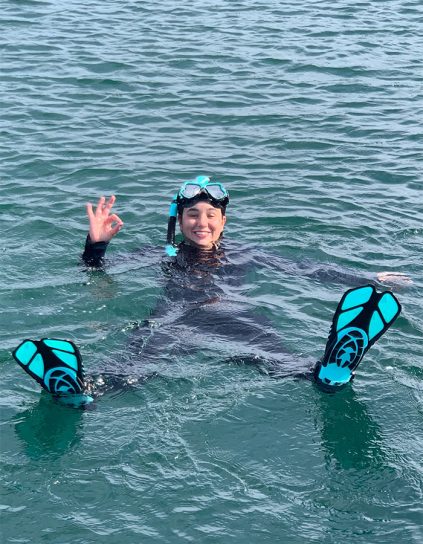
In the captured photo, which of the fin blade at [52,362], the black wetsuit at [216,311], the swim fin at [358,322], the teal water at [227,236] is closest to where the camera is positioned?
the teal water at [227,236]

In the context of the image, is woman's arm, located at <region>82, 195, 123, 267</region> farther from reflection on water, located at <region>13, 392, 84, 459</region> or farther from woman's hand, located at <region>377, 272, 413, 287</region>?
woman's hand, located at <region>377, 272, 413, 287</region>

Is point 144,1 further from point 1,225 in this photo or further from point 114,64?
point 1,225

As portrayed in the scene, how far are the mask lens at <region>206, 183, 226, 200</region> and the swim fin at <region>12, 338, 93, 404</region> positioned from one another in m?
3.29

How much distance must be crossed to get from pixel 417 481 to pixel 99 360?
2888 mm

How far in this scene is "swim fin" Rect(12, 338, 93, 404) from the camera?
257 inches

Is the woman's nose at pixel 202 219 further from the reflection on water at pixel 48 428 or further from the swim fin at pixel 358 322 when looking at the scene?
the reflection on water at pixel 48 428

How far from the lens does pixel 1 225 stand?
10.6 m

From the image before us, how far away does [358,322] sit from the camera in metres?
6.68

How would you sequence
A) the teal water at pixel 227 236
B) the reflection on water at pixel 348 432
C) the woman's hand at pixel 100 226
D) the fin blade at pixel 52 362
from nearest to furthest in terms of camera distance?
the teal water at pixel 227 236 → the reflection on water at pixel 348 432 → the fin blade at pixel 52 362 → the woman's hand at pixel 100 226

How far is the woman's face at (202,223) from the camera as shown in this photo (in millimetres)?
9391

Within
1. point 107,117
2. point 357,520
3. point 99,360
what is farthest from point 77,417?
point 107,117

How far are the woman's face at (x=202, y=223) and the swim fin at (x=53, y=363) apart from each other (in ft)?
10.1

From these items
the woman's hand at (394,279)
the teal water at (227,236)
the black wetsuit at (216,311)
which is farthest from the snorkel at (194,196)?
the woman's hand at (394,279)

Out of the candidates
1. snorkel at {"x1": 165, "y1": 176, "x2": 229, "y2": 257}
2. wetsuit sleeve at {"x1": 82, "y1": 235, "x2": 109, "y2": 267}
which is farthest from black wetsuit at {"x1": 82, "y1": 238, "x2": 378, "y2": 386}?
snorkel at {"x1": 165, "y1": 176, "x2": 229, "y2": 257}
